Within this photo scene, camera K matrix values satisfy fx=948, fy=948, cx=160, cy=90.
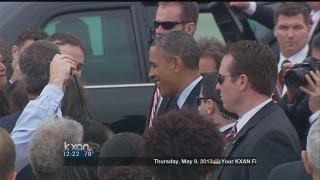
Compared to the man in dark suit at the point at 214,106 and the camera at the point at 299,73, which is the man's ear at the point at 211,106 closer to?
the man in dark suit at the point at 214,106

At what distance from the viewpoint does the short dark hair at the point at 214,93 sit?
5.28 meters

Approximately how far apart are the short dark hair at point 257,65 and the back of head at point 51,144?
3.01 ft

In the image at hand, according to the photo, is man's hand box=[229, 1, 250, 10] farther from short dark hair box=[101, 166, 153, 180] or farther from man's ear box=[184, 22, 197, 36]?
short dark hair box=[101, 166, 153, 180]

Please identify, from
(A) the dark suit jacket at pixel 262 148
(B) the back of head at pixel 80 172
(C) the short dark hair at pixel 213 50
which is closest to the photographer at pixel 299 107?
(C) the short dark hair at pixel 213 50

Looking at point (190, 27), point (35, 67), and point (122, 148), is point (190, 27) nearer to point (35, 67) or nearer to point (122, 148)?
point (35, 67)

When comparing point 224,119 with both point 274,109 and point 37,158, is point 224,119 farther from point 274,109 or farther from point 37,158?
point 37,158

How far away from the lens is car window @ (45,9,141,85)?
281 inches

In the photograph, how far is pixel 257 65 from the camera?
4945mm

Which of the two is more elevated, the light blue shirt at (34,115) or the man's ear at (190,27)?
the man's ear at (190,27)

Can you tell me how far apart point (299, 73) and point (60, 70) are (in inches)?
51.8

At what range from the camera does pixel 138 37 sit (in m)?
7.19

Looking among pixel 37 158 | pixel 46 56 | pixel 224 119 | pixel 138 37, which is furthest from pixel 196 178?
pixel 138 37

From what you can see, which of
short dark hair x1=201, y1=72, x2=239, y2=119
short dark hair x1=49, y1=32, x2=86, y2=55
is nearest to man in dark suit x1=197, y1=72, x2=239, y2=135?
short dark hair x1=201, y1=72, x2=239, y2=119

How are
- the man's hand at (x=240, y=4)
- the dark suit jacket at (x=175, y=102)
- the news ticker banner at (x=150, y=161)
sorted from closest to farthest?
the news ticker banner at (x=150, y=161) < the dark suit jacket at (x=175, y=102) < the man's hand at (x=240, y=4)
